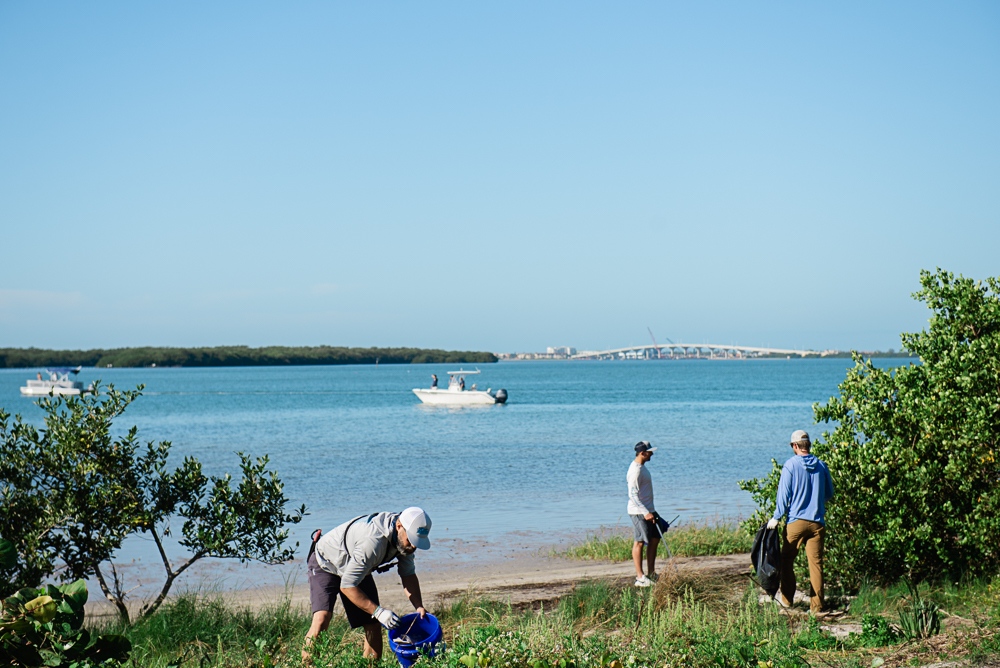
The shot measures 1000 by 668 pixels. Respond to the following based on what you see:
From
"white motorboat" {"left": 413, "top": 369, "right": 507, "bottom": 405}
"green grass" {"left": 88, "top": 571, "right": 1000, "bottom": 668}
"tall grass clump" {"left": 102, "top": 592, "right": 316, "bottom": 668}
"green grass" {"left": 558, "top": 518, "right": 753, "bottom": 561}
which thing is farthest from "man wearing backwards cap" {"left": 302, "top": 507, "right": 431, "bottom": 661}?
"white motorboat" {"left": 413, "top": 369, "right": 507, "bottom": 405}

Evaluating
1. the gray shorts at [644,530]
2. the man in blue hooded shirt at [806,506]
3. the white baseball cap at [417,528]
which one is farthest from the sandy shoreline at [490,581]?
the white baseball cap at [417,528]

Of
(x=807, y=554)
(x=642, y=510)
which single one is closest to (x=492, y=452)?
(x=642, y=510)

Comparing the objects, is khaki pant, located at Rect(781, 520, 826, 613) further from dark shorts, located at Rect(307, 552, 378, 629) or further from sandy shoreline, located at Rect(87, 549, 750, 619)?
dark shorts, located at Rect(307, 552, 378, 629)

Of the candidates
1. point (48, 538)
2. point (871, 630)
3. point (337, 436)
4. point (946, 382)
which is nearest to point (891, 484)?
point (946, 382)

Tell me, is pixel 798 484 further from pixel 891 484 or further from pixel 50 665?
pixel 50 665

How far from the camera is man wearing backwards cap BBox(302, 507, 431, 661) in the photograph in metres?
5.27

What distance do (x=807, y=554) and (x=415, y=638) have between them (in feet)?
13.3

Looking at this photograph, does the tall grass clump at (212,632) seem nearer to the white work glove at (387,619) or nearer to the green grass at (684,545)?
the white work glove at (387,619)

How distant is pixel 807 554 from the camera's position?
7582mm

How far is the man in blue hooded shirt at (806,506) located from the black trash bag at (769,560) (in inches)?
4.4

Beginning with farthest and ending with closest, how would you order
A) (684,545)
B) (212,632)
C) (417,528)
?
(684,545), (212,632), (417,528)

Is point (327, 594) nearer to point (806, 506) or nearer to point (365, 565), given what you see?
point (365, 565)

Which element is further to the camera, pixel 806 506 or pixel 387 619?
pixel 806 506

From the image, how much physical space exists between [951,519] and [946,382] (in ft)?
4.20
